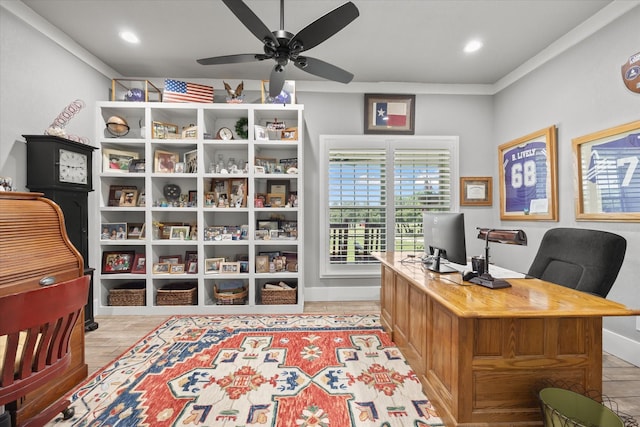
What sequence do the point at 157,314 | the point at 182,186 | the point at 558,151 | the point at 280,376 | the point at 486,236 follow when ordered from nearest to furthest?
the point at 486,236, the point at 280,376, the point at 558,151, the point at 157,314, the point at 182,186

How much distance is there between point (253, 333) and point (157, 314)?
137 centimetres

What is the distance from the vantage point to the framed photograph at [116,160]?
→ 3.38 meters

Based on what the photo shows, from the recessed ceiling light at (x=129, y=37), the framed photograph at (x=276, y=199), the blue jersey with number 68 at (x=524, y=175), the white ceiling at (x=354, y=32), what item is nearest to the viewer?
the white ceiling at (x=354, y=32)

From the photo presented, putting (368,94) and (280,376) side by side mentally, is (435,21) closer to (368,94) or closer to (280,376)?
(368,94)

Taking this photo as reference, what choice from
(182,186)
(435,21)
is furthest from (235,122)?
→ (435,21)

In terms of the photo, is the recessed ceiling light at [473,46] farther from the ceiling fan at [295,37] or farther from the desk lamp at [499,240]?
the desk lamp at [499,240]

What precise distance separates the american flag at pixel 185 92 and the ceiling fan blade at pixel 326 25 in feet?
6.43

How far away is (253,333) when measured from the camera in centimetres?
286

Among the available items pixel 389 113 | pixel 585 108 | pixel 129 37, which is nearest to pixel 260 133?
pixel 129 37

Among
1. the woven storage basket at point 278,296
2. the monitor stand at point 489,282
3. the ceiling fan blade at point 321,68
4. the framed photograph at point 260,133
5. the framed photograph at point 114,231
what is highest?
the ceiling fan blade at point 321,68

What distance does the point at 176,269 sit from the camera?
3.47m

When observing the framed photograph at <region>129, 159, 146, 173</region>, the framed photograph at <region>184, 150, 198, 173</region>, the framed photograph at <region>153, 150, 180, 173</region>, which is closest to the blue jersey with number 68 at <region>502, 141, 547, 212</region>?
the framed photograph at <region>184, 150, 198, 173</region>

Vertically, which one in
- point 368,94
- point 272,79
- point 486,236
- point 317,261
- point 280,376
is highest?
point 368,94

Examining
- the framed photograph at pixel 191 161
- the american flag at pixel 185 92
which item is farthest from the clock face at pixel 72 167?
the american flag at pixel 185 92
